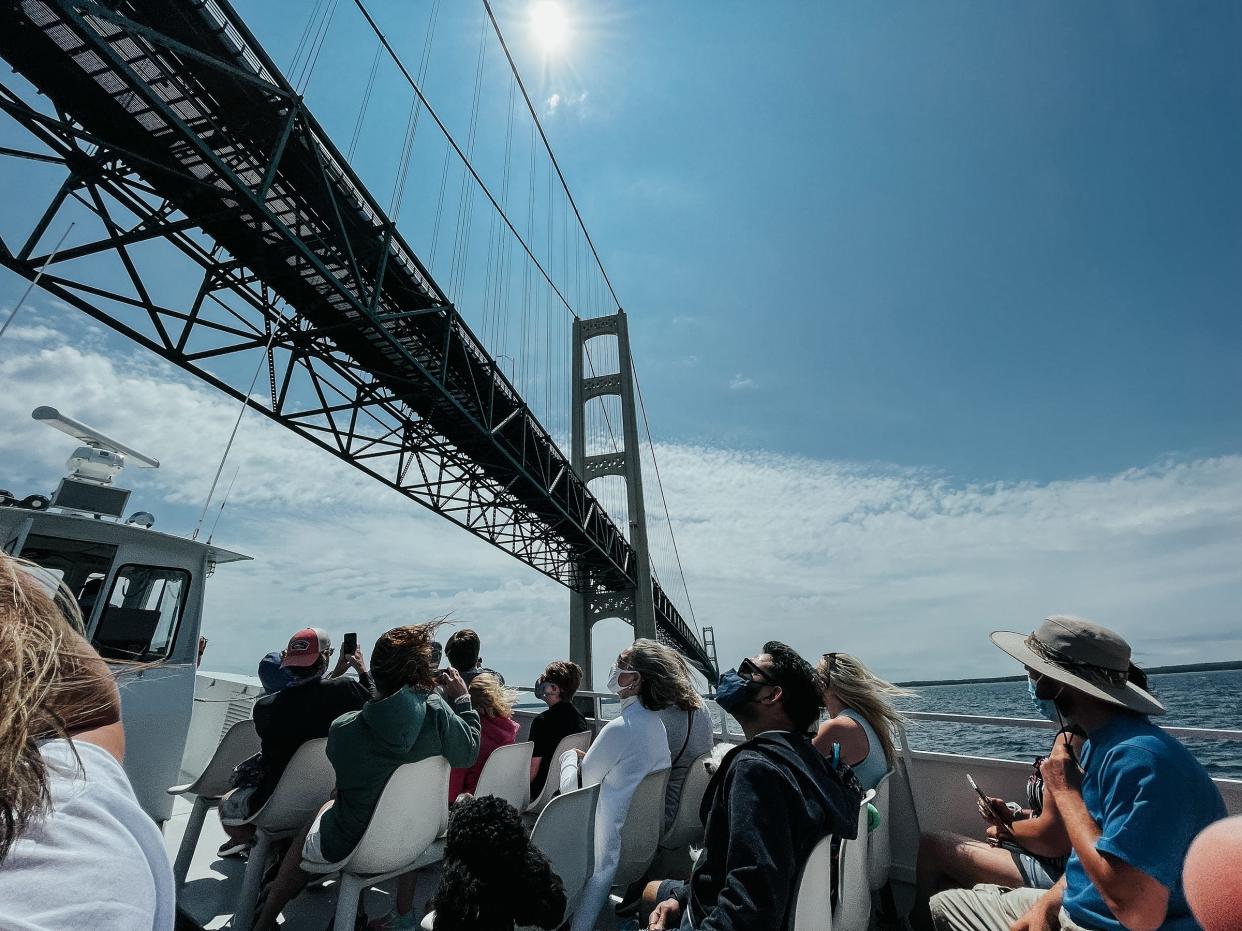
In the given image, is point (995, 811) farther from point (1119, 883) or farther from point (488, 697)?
point (488, 697)

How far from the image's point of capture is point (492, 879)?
137 cm

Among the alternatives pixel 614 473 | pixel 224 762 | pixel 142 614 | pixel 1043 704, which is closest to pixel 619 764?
pixel 1043 704

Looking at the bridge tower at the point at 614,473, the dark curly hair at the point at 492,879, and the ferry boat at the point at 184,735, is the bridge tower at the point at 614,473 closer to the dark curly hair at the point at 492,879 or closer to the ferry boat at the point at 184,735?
the ferry boat at the point at 184,735

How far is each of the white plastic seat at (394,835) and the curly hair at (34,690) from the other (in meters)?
1.65

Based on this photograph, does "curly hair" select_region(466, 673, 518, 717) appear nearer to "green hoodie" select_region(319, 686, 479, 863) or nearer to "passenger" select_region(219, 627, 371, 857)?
"passenger" select_region(219, 627, 371, 857)

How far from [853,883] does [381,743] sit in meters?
1.67

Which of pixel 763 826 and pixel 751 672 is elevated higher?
pixel 751 672

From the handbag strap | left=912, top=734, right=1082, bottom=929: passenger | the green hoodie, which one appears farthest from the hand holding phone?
the green hoodie

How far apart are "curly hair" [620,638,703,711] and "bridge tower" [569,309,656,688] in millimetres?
15435

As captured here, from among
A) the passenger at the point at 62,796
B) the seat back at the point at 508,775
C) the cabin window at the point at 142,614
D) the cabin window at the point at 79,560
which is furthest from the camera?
the cabin window at the point at 142,614

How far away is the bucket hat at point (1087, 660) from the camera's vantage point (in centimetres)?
151

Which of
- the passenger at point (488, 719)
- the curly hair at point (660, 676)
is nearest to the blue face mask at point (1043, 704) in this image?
the curly hair at point (660, 676)

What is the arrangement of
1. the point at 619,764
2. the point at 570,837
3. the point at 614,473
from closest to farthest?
the point at 570,837 < the point at 619,764 < the point at 614,473

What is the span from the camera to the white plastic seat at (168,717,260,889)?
2.76 m
